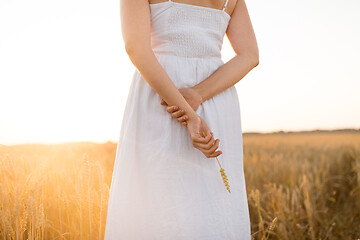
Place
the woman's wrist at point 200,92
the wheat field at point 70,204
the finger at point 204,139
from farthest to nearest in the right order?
the wheat field at point 70,204 < the woman's wrist at point 200,92 < the finger at point 204,139

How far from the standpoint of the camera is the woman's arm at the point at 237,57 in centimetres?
132

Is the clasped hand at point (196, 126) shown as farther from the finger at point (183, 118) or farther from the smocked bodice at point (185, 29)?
the smocked bodice at point (185, 29)

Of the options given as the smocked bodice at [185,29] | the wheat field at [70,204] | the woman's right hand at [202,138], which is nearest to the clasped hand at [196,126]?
the woman's right hand at [202,138]

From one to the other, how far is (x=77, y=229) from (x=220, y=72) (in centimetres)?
126

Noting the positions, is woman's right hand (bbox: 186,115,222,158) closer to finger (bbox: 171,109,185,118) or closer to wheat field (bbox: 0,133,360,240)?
finger (bbox: 171,109,185,118)

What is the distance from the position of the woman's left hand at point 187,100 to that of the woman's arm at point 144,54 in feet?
0.08

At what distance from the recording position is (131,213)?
1283mm

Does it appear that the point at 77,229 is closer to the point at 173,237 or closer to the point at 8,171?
the point at 8,171

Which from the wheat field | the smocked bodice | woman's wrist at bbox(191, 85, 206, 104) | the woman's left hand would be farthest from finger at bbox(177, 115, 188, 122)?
the wheat field

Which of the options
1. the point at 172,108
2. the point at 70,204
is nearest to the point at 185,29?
the point at 172,108

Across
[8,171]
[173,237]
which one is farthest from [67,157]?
[173,237]

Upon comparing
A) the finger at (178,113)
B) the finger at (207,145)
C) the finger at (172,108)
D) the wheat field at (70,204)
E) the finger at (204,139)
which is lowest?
the wheat field at (70,204)

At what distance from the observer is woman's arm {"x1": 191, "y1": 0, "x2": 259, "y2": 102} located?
1320mm

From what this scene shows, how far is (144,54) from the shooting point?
3.91ft
